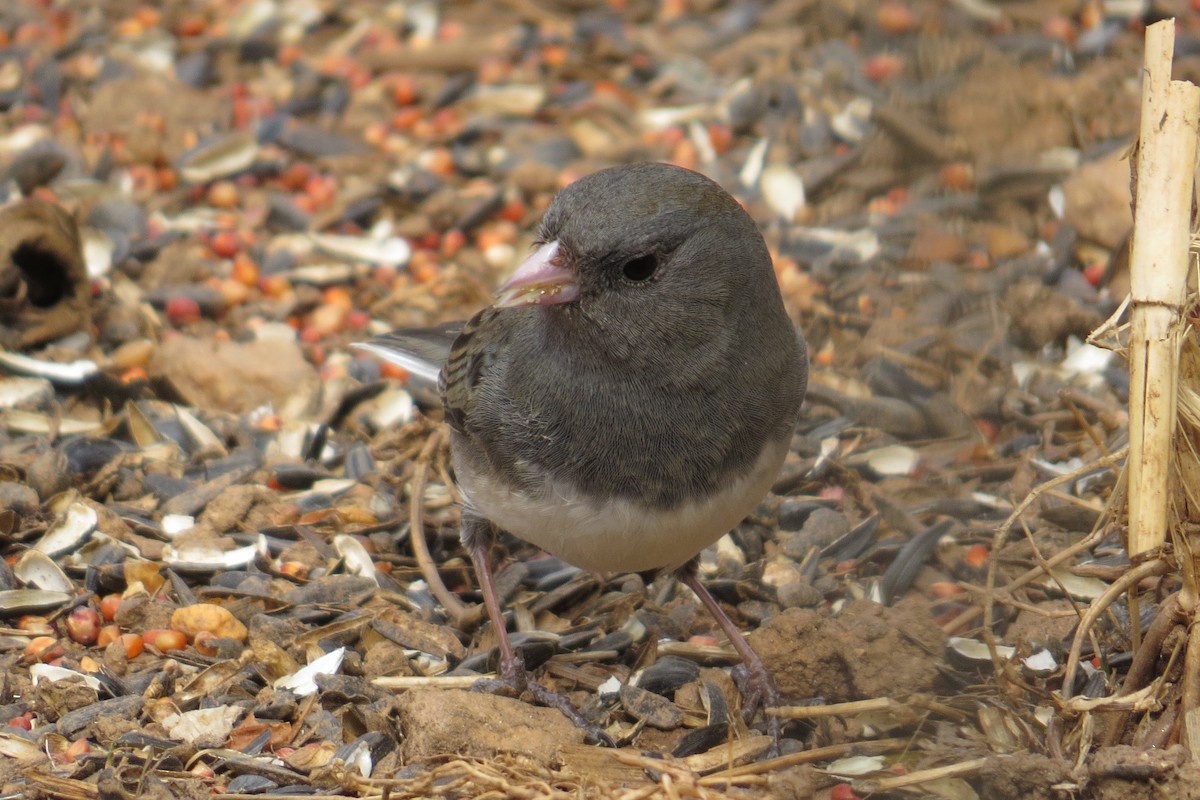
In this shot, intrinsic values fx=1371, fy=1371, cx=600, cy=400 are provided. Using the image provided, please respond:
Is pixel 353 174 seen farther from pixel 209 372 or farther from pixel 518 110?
pixel 209 372

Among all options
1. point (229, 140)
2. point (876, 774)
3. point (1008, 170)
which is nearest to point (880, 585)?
point (876, 774)

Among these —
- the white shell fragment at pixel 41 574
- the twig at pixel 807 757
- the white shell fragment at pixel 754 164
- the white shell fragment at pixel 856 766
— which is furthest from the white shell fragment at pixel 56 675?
the white shell fragment at pixel 754 164

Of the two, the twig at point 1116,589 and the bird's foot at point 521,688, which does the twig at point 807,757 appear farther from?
the twig at point 1116,589

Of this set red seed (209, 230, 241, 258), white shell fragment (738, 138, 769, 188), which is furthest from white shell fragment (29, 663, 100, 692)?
white shell fragment (738, 138, 769, 188)

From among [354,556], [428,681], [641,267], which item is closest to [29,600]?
[354,556]

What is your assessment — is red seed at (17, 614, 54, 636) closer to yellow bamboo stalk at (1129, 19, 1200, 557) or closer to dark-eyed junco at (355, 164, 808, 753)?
dark-eyed junco at (355, 164, 808, 753)

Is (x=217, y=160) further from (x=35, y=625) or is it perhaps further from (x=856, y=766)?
(x=856, y=766)
